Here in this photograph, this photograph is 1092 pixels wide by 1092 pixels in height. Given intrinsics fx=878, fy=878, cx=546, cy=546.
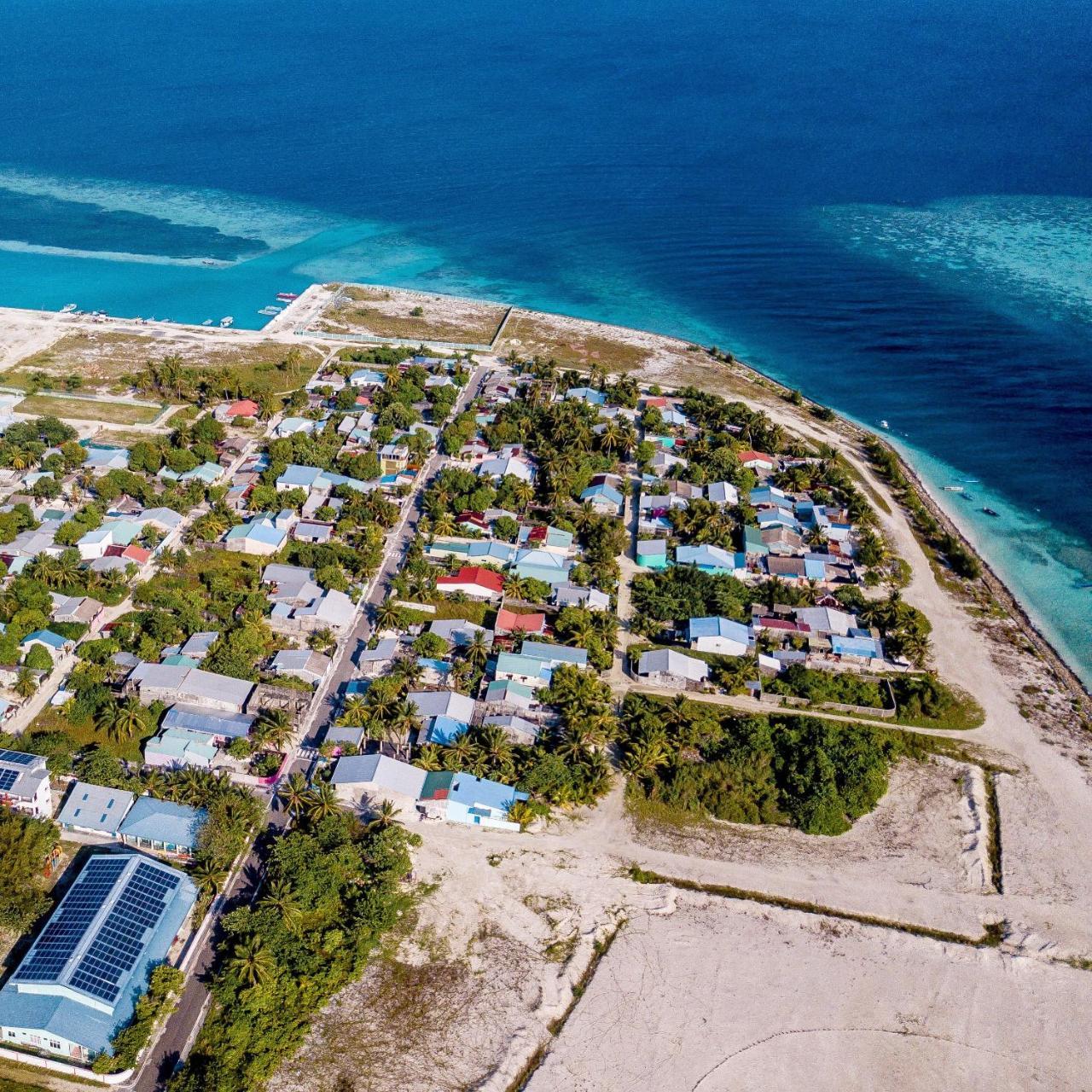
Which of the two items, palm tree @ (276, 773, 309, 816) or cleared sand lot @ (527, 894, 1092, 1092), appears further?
palm tree @ (276, 773, 309, 816)

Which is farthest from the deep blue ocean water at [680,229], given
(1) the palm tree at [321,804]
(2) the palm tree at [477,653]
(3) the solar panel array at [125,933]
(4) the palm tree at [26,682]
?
(4) the palm tree at [26,682]

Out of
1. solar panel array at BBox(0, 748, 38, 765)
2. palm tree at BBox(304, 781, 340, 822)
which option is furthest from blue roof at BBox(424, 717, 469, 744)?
solar panel array at BBox(0, 748, 38, 765)

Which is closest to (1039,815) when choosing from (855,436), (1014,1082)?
(1014,1082)

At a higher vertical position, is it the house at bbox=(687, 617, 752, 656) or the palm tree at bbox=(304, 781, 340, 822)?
the house at bbox=(687, 617, 752, 656)

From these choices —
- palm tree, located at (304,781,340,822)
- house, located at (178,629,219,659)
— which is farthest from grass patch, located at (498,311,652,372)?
palm tree, located at (304,781,340,822)

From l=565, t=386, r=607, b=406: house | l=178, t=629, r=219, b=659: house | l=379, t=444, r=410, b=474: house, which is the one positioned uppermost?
l=565, t=386, r=607, b=406: house

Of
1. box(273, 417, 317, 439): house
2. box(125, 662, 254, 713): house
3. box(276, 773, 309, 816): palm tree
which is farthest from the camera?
box(273, 417, 317, 439): house

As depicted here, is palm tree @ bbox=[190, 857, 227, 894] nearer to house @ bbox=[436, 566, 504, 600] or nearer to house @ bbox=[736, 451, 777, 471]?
house @ bbox=[436, 566, 504, 600]

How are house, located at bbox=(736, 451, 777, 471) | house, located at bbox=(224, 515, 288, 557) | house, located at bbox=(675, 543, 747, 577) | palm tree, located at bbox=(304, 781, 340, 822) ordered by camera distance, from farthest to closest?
1. house, located at bbox=(736, 451, 777, 471)
2. house, located at bbox=(675, 543, 747, 577)
3. house, located at bbox=(224, 515, 288, 557)
4. palm tree, located at bbox=(304, 781, 340, 822)
